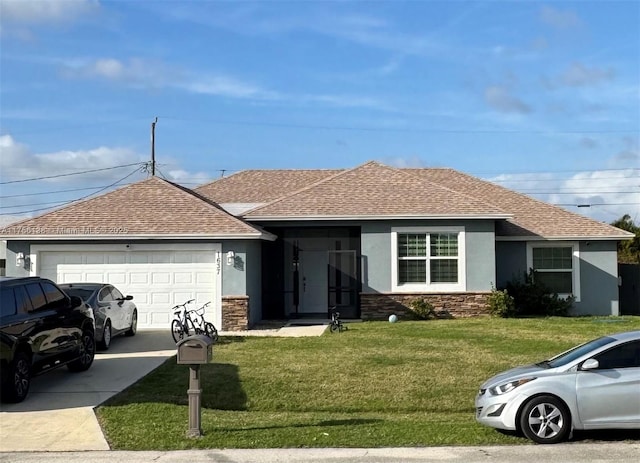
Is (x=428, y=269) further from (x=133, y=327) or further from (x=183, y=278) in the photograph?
(x=133, y=327)

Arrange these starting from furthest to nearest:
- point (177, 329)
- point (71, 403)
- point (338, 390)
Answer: point (177, 329)
point (338, 390)
point (71, 403)

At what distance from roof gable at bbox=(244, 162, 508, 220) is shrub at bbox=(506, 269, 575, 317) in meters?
2.92

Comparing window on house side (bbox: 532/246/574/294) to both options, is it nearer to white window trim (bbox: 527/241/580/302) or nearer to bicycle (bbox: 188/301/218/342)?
white window trim (bbox: 527/241/580/302)

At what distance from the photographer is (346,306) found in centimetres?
2367

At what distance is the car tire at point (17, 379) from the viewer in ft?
34.7

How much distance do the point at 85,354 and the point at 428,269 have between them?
11375 millimetres

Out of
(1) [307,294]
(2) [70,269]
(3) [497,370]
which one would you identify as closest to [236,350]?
(3) [497,370]

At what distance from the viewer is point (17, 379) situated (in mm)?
10797

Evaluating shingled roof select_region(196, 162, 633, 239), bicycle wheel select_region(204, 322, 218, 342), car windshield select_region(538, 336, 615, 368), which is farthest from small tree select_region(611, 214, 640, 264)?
car windshield select_region(538, 336, 615, 368)

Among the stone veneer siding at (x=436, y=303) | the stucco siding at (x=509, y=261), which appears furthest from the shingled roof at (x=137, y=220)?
the stucco siding at (x=509, y=261)

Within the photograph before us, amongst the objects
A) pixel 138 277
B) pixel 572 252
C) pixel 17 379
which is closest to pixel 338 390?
pixel 17 379

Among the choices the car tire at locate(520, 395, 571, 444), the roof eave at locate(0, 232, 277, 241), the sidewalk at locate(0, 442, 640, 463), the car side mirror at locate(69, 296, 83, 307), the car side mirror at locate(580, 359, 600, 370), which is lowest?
the sidewalk at locate(0, 442, 640, 463)

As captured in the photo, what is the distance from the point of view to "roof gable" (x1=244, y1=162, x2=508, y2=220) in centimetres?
2203

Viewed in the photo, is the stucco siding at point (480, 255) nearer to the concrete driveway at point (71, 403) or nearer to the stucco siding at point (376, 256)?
the stucco siding at point (376, 256)
